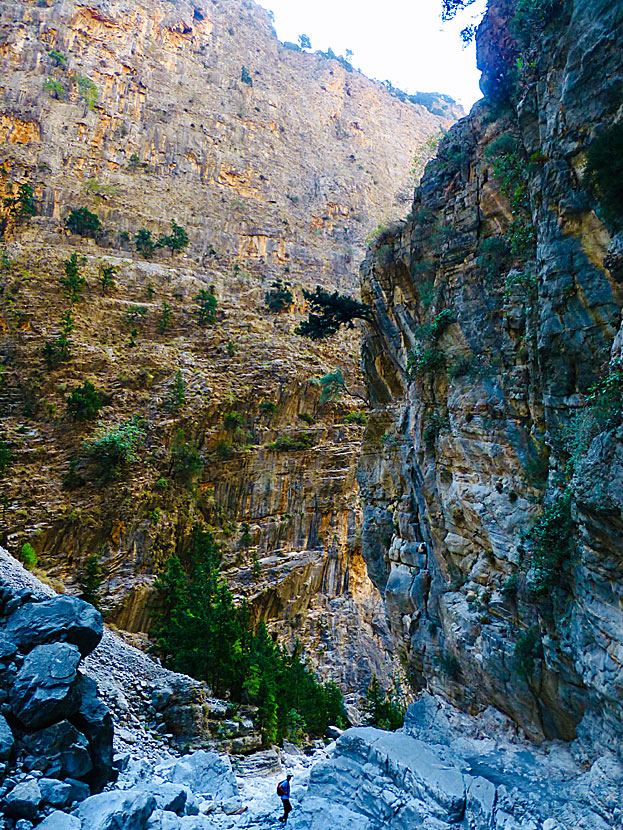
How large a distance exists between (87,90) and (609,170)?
3727cm

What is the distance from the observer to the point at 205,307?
26.6m

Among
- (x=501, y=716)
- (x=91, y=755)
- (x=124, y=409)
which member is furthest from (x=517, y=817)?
(x=124, y=409)

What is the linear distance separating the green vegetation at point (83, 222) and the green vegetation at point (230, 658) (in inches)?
792

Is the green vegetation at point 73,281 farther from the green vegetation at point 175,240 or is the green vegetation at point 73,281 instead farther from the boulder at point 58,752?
the boulder at point 58,752

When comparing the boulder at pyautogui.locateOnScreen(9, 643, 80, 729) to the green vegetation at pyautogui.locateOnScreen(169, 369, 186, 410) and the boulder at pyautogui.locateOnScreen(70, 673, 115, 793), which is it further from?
the green vegetation at pyautogui.locateOnScreen(169, 369, 186, 410)

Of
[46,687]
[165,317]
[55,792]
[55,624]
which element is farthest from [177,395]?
[55,792]

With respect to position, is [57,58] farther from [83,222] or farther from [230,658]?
[230,658]

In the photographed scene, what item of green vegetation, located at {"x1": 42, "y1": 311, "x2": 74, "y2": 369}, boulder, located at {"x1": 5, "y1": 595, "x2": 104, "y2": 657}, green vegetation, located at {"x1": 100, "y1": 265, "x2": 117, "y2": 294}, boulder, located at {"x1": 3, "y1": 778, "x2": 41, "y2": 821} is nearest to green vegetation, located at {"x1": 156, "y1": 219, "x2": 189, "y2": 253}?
green vegetation, located at {"x1": 100, "y1": 265, "x2": 117, "y2": 294}

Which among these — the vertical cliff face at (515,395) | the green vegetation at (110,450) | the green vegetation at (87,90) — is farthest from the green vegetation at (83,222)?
the vertical cliff face at (515,395)

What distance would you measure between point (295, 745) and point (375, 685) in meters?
6.39

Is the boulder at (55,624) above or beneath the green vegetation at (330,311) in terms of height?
beneath

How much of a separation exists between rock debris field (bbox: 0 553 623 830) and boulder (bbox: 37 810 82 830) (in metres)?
0.02

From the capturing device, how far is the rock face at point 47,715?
23.2 feet

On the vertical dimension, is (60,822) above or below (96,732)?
above
